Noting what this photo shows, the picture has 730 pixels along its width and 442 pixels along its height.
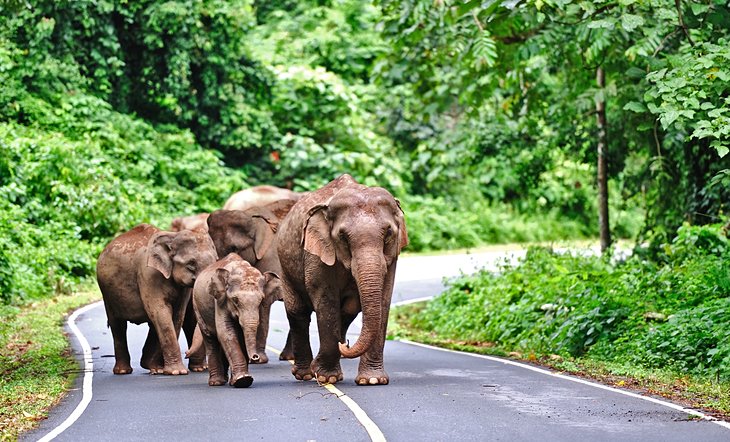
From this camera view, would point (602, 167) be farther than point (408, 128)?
No

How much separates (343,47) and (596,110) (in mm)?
20766

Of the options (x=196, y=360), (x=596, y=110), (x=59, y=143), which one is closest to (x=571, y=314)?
(x=196, y=360)

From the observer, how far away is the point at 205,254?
15.7 meters

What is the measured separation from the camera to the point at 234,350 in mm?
13414

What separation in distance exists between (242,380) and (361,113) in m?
29.0

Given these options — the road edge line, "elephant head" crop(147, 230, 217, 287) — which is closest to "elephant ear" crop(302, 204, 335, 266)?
"elephant head" crop(147, 230, 217, 287)

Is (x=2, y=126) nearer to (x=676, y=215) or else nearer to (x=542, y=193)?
(x=676, y=215)

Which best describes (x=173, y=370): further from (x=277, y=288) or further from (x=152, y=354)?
(x=277, y=288)

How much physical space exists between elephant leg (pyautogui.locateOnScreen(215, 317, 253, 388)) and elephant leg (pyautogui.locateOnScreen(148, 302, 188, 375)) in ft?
5.68

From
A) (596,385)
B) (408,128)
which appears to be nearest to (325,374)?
(596,385)

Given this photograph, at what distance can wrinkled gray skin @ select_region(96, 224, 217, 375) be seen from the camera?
1549 centimetres

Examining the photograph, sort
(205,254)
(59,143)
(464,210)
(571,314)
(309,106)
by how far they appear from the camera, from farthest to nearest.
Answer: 1. (464,210)
2. (309,106)
3. (59,143)
4. (571,314)
5. (205,254)

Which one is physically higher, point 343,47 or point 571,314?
point 343,47

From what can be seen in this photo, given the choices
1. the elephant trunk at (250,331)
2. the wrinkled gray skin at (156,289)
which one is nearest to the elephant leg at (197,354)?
the wrinkled gray skin at (156,289)
